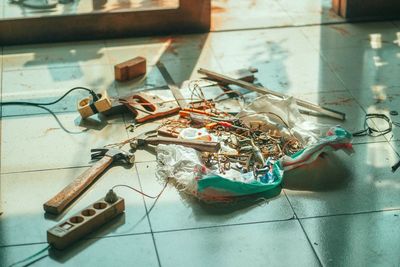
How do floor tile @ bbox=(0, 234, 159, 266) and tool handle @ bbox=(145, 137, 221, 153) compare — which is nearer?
floor tile @ bbox=(0, 234, 159, 266)

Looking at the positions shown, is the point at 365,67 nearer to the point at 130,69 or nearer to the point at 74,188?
the point at 130,69

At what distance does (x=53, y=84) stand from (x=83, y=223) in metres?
2.00

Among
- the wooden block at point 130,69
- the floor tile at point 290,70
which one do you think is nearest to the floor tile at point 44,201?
the wooden block at point 130,69

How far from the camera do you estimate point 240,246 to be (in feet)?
12.9

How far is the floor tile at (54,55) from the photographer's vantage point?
6.05m

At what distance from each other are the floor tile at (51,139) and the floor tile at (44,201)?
12 cm

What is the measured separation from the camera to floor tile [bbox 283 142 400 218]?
4.26 meters

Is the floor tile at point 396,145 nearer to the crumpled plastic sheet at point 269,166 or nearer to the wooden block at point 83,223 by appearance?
the crumpled plastic sheet at point 269,166

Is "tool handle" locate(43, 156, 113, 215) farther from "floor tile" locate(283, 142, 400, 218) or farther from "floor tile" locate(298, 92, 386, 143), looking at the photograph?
"floor tile" locate(298, 92, 386, 143)

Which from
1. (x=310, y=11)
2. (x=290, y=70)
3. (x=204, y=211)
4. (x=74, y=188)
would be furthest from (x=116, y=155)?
(x=310, y=11)

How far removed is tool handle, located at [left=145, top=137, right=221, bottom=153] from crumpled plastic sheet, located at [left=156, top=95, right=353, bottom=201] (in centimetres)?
4

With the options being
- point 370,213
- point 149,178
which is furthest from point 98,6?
point 370,213

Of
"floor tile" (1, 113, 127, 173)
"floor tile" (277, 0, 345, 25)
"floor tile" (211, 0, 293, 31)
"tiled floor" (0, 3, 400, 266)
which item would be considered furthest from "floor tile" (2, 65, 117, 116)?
"floor tile" (277, 0, 345, 25)

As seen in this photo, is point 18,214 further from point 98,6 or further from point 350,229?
point 98,6
